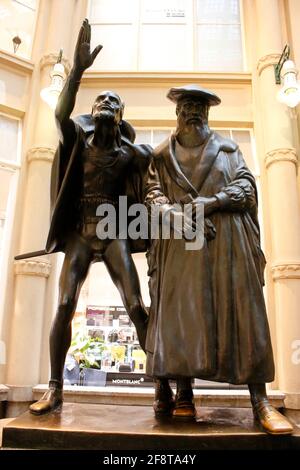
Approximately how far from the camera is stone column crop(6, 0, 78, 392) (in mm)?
5062

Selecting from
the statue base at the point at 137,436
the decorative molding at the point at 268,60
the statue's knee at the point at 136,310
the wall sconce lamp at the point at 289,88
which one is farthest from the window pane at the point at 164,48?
the statue base at the point at 137,436

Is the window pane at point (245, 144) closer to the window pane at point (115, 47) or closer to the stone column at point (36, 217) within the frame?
the window pane at point (115, 47)

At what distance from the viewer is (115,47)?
276 inches

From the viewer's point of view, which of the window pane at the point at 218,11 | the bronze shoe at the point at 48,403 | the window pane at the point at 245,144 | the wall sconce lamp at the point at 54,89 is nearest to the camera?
the bronze shoe at the point at 48,403

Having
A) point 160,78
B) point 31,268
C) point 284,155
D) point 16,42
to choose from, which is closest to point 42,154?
point 31,268

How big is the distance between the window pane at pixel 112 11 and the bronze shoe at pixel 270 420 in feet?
23.2

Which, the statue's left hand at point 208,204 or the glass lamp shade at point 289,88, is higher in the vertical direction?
the glass lamp shade at point 289,88

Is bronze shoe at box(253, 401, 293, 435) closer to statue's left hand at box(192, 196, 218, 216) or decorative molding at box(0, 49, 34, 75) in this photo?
statue's left hand at box(192, 196, 218, 216)

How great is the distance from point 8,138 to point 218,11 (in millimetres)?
4314

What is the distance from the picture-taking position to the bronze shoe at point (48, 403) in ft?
6.41

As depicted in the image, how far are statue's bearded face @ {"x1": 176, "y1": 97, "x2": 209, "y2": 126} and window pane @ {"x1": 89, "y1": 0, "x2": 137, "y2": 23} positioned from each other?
5.81m

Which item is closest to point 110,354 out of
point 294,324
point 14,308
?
point 14,308

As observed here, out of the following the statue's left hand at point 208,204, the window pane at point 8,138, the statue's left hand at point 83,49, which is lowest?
the statue's left hand at point 208,204

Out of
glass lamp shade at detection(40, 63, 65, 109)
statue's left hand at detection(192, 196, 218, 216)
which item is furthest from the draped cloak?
glass lamp shade at detection(40, 63, 65, 109)
